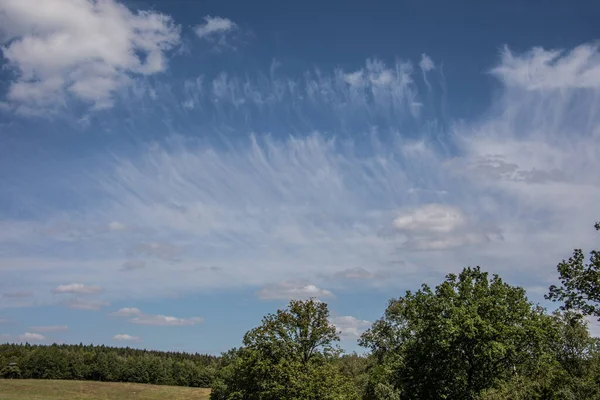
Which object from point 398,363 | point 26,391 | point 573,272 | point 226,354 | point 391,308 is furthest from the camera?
point 26,391

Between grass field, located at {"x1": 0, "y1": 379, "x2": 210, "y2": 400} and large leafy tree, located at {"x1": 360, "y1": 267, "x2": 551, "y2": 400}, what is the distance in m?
129

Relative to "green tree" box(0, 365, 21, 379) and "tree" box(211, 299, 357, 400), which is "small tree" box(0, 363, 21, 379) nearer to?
"green tree" box(0, 365, 21, 379)

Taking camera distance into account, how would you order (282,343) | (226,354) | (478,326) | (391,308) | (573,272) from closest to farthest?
(573,272) < (478,326) < (282,343) < (391,308) < (226,354)

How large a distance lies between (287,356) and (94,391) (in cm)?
14188

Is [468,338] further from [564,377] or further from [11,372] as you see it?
[11,372]

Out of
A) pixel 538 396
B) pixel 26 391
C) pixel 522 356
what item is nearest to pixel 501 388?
pixel 538 396

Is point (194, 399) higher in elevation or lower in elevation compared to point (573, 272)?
lower

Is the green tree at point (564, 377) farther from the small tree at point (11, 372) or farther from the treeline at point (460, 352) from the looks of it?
the small tree at point (11, 372)

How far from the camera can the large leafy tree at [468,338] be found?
1513 inches

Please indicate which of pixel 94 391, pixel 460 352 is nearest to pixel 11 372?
pixel 94 391

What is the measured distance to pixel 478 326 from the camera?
38406 millimetres

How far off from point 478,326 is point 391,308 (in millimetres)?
30510

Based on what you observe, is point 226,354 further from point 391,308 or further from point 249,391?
point 249,391

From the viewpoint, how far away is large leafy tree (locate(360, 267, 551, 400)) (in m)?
38.4
